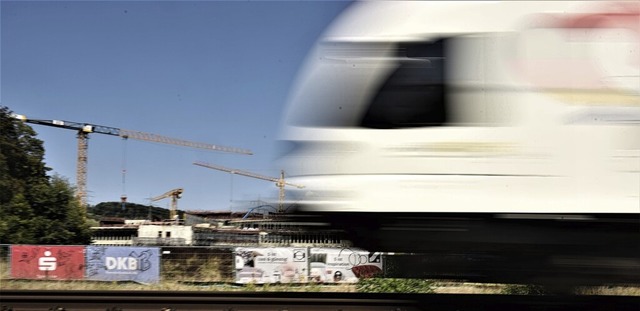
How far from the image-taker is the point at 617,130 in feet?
13.2

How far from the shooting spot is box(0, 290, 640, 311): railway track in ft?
16.1

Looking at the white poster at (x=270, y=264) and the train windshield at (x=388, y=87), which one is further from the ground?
the train windshield at (x=388, y=87)

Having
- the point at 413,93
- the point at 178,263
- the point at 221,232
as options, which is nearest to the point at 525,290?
the point at 413,93

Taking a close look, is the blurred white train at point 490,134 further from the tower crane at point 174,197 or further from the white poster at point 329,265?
the tower crane at point 174,197

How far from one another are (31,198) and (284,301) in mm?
32059

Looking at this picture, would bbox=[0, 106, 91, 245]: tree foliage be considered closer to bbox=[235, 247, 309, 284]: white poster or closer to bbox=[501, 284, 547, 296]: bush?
bbox=[235, 247, 309, 284]: white poster

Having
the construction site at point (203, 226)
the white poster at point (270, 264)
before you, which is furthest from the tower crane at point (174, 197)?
the white poster at point (270, 264)

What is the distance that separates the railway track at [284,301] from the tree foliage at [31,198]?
25.5 metres

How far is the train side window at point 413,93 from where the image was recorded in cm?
430

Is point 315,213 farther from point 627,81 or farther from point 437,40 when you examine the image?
point 627,81

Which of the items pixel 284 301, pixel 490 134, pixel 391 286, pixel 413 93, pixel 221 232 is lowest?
pixel 391 286

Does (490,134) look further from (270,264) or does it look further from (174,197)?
(174,197)

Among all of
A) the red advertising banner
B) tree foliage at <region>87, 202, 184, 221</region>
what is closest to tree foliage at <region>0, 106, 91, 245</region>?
the red advertising banner

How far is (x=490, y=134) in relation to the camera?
4137mm
